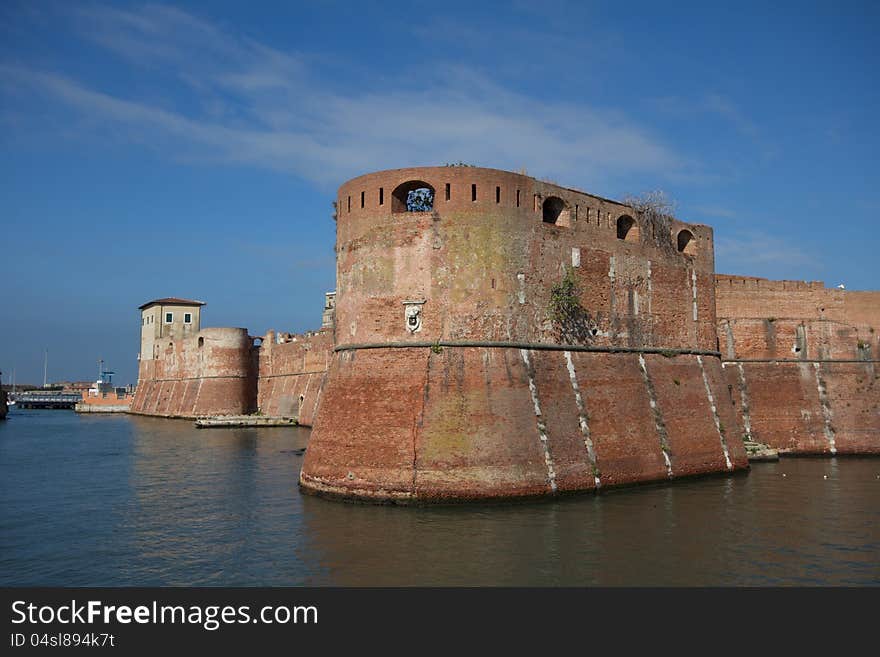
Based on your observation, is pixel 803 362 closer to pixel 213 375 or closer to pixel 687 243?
pixel 687 243

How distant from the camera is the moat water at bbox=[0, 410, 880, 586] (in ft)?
41.3

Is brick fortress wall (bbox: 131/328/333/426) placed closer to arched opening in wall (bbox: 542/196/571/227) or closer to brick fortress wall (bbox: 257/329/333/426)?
brick fortress wall (bbox: 257/329/333/426)

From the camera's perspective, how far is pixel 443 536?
14.5m

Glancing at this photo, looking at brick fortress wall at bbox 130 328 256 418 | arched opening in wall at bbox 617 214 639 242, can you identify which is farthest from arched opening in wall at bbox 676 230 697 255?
brick fortress wall at bbox 130 328 256 418

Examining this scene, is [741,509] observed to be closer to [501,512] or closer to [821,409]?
[501,512]

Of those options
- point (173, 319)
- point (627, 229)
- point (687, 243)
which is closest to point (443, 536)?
point (627, 229)

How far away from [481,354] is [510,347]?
89cm

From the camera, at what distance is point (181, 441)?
39.5 meters

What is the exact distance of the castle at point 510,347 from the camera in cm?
1733

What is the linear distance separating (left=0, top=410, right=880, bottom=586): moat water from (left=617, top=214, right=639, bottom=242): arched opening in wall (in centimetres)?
763

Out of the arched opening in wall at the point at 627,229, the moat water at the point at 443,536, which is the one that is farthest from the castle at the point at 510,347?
the moat water at the point at 443,536

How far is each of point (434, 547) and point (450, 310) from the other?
6.31 m

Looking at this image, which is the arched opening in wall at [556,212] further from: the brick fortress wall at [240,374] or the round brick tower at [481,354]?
the brick fortress wall at [240,374]

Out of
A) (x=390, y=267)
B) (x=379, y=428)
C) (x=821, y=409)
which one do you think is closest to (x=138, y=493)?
(x=379, y=428)
